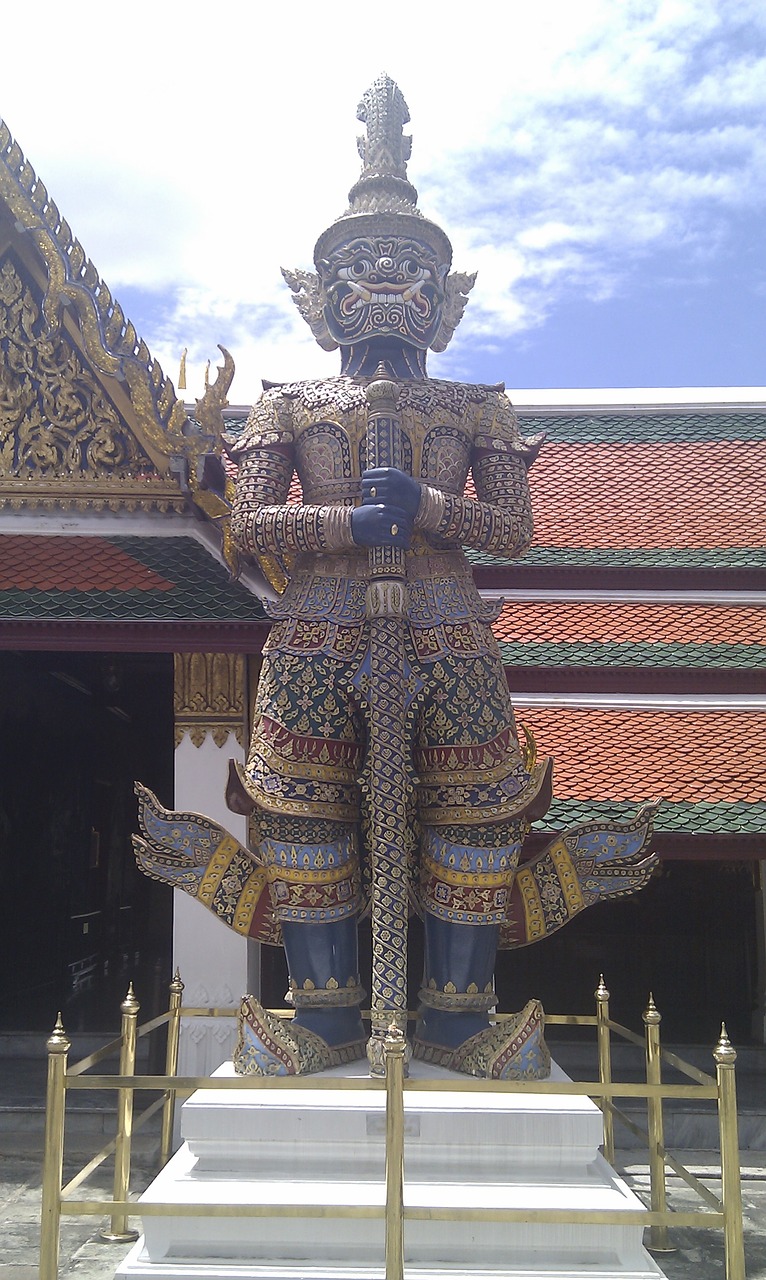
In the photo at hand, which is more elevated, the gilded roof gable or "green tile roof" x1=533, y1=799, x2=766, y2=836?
the gilded roof gable

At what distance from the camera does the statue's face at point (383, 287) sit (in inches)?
169

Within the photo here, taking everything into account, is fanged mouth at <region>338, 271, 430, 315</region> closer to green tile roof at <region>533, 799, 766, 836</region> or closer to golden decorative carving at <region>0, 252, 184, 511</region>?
golden decorative carving at <region>0, 252, 184, 511</region>

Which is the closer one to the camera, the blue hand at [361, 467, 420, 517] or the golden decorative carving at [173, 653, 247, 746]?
the blue hand at [361, 467, 420, 517]

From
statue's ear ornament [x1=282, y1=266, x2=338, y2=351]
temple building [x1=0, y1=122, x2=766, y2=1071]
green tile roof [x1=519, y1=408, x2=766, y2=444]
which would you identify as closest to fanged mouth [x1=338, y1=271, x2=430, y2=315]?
statue's ear ornament [x1=282, y1=266, x2=338, y2=351]

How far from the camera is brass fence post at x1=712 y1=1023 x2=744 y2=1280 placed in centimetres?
314

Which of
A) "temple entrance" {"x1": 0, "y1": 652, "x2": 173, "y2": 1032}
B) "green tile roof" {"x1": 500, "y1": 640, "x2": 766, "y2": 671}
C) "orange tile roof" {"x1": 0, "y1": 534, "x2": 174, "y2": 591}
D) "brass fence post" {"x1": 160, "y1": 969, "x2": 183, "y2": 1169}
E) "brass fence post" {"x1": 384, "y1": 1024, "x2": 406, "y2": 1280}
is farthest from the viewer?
"temple entrance" {"x1": 0, "y1": 652, "x2": 173, "y2": 1032}

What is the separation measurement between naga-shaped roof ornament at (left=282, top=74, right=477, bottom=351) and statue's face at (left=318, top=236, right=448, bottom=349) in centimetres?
4

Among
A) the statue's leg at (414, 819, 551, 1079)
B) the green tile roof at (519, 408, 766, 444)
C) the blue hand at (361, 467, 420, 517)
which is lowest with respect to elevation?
the statue's leg at (414, 819, 551, 1079)

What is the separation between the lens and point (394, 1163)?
293cm

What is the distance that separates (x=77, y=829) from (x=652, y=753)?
299 inches

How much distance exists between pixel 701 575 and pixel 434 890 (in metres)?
4.49

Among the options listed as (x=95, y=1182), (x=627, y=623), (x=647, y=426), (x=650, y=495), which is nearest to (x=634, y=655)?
(x=627, y=623)

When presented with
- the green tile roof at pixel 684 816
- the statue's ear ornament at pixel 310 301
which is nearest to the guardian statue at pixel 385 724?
the statue's ear ornament at pixel 310 301

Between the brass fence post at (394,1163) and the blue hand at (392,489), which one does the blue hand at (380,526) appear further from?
the brass fence post at (394,1163)
